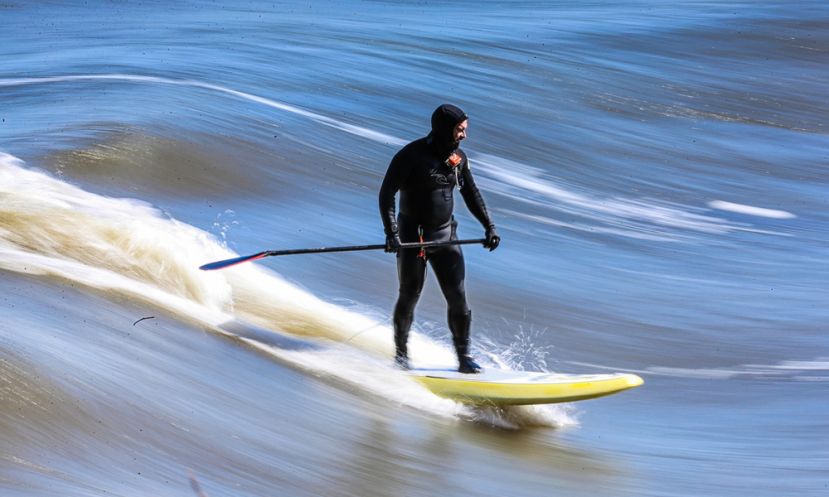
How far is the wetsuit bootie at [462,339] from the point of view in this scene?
8258 millimetres

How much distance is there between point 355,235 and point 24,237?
3670 millimetres

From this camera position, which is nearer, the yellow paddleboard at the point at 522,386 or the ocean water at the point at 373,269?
the ocean water at the point at 373,269

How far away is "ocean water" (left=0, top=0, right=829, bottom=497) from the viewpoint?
660cm

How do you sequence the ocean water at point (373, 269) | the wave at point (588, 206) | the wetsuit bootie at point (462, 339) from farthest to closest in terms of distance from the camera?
the wave at point (588, 206) < the wetsuit bootie at point (462, 339) < the ocean water at point (373, 269)

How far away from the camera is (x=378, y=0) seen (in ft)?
109

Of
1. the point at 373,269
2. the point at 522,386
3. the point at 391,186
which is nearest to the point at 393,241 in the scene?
the point at 391,186

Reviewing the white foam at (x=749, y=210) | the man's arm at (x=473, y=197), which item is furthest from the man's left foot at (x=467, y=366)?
the white foam at (x=749, y=210)

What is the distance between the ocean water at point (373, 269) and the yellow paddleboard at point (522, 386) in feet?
0.48

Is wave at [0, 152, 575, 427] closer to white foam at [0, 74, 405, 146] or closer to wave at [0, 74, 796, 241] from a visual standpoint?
wave at [0, 74, 796, 241]

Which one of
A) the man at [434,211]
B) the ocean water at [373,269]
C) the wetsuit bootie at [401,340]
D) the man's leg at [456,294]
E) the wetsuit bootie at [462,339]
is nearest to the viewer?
the ocean water at [373,269]

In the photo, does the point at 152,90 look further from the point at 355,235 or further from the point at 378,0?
the point at 378,0

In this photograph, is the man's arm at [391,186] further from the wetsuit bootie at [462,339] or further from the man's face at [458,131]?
the wetsuit bootie at [462,339]

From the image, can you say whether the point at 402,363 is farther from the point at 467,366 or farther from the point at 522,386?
the point at 522,386

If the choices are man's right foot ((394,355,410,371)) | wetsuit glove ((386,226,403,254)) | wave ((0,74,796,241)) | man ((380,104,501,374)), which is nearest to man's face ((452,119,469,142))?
man ((380,104,501,374))
